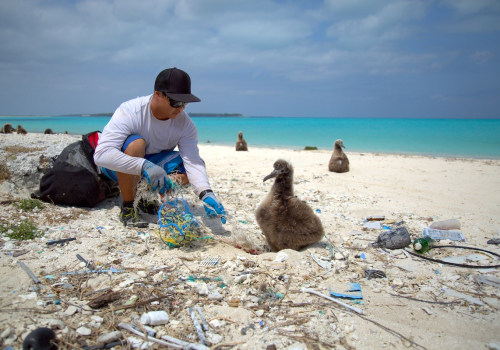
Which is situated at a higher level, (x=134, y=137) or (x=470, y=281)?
(x=134, y=137)

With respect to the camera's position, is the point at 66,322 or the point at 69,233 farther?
the point at 69,233

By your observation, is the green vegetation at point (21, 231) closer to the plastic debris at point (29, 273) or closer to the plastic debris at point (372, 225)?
the plastic debris at point (29, 273)

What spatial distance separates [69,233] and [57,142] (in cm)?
267

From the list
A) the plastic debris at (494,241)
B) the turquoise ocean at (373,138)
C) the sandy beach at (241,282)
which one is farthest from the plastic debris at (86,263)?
the turquoise ocean at (373,138)

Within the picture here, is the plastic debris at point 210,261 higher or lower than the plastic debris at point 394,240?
lower

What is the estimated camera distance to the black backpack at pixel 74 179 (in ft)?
14.6

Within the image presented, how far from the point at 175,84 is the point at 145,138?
3.11 ft

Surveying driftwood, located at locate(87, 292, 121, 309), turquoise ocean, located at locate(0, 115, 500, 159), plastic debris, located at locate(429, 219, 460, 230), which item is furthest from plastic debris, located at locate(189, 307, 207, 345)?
turquoise ocean, located at locate(0, 115, 500, 159)

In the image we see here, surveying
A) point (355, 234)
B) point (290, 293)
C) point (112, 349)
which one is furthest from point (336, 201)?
point (112, 349)

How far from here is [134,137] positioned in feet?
13.4

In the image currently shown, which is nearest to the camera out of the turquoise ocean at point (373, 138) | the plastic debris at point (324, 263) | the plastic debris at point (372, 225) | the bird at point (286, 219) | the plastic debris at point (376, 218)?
the plastic debris at point (324, 263)

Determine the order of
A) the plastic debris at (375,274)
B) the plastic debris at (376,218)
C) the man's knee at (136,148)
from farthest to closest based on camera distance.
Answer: the plastic debris at (376,218), the man's knee at (136,148), the plastic debris at (375,274)

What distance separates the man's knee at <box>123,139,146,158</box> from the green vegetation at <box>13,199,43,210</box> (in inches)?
59.4

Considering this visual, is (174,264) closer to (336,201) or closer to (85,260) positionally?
(85,260)
